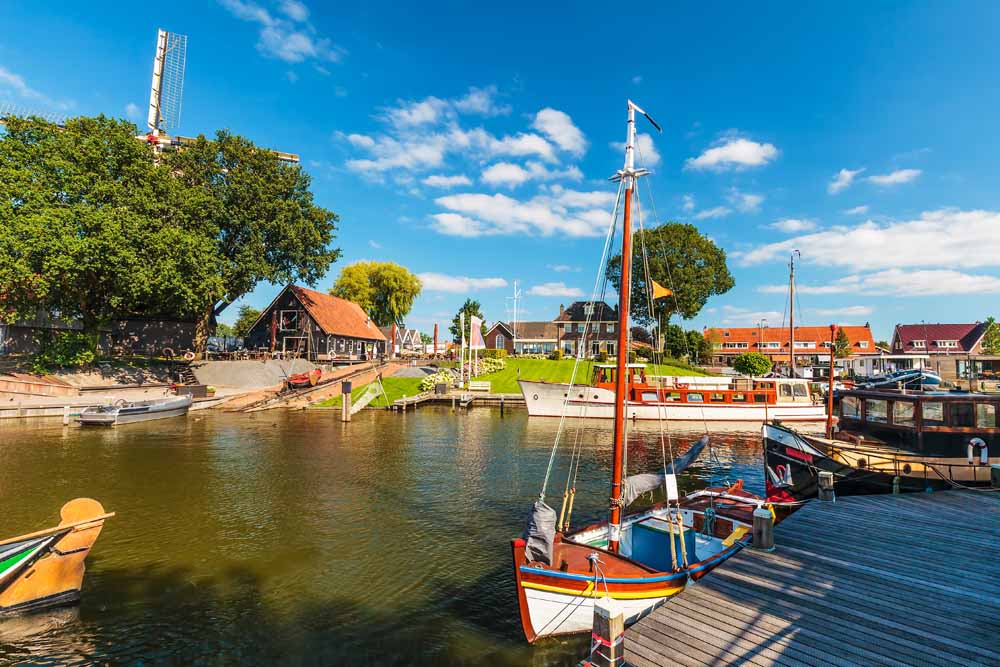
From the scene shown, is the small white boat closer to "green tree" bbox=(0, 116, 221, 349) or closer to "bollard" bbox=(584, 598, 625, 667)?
"green tree" bbox=(0, 116, 221, 349)

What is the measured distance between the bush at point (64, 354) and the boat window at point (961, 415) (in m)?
54.0

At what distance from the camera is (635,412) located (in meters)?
37.2

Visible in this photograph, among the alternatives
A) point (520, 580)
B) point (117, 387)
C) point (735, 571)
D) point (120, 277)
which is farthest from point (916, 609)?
point (117, 387)

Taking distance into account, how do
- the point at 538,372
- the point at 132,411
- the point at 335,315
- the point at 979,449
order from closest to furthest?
1. the point at 979,449
2. the point at 132,411
3. the point at 538,372
4. the point at 335,315

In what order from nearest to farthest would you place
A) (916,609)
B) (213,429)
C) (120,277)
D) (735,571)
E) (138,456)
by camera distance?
(916,609) → (735,571) → (138,456) → (213,429) → (120,277)

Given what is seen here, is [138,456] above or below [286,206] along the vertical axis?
below

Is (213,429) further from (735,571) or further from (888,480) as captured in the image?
(888,480)

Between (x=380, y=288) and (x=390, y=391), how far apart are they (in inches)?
1829

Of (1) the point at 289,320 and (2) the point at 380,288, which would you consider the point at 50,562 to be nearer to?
(1) the point at 289,320

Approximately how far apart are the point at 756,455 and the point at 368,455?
21.7m

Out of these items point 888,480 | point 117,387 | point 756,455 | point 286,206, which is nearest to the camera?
point 888,480

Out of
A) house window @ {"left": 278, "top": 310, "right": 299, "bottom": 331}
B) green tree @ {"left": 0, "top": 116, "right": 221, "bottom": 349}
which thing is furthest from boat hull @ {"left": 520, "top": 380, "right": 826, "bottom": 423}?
house window @ {"left": 278, "top": 310, "right": 299, "bottom": 331}

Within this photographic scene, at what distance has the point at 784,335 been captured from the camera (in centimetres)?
9119

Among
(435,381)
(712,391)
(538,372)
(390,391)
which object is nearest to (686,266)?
(538,372)
